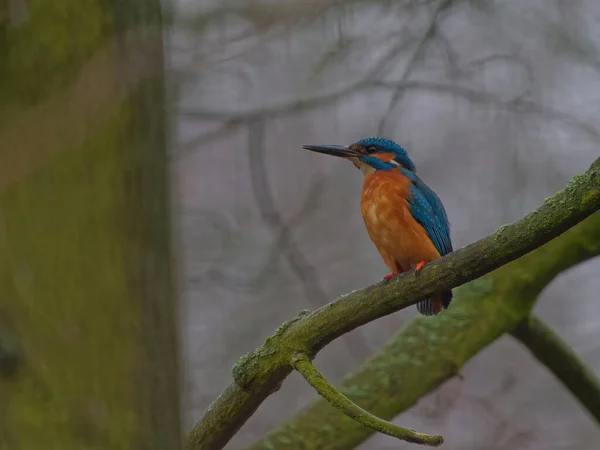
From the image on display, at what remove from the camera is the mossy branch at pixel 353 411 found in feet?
4.53

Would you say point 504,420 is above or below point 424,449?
below

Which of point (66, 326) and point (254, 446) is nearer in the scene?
point (66, 326)

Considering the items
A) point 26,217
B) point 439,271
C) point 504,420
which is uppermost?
point 504,420

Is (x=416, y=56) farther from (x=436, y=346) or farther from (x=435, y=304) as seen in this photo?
(x=436, y=346)

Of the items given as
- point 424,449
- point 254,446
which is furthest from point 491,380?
point 254,446

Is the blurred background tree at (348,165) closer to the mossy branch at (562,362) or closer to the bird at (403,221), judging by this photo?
the bird at (403,221)

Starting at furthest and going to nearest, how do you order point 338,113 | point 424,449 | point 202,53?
point 424,449, point 338,113, point 202,53

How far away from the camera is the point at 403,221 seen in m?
2.69

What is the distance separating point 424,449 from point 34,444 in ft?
18.0

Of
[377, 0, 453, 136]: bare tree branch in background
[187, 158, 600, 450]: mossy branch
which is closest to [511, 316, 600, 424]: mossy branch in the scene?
[377, 0, 453, 136]: bare tree branch in background

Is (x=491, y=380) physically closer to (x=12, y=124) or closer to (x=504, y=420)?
(x=504, y=420)

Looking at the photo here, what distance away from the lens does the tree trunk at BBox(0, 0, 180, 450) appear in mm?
881

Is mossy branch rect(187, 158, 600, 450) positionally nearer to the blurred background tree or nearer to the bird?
the bird

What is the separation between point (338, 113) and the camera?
157 inches
